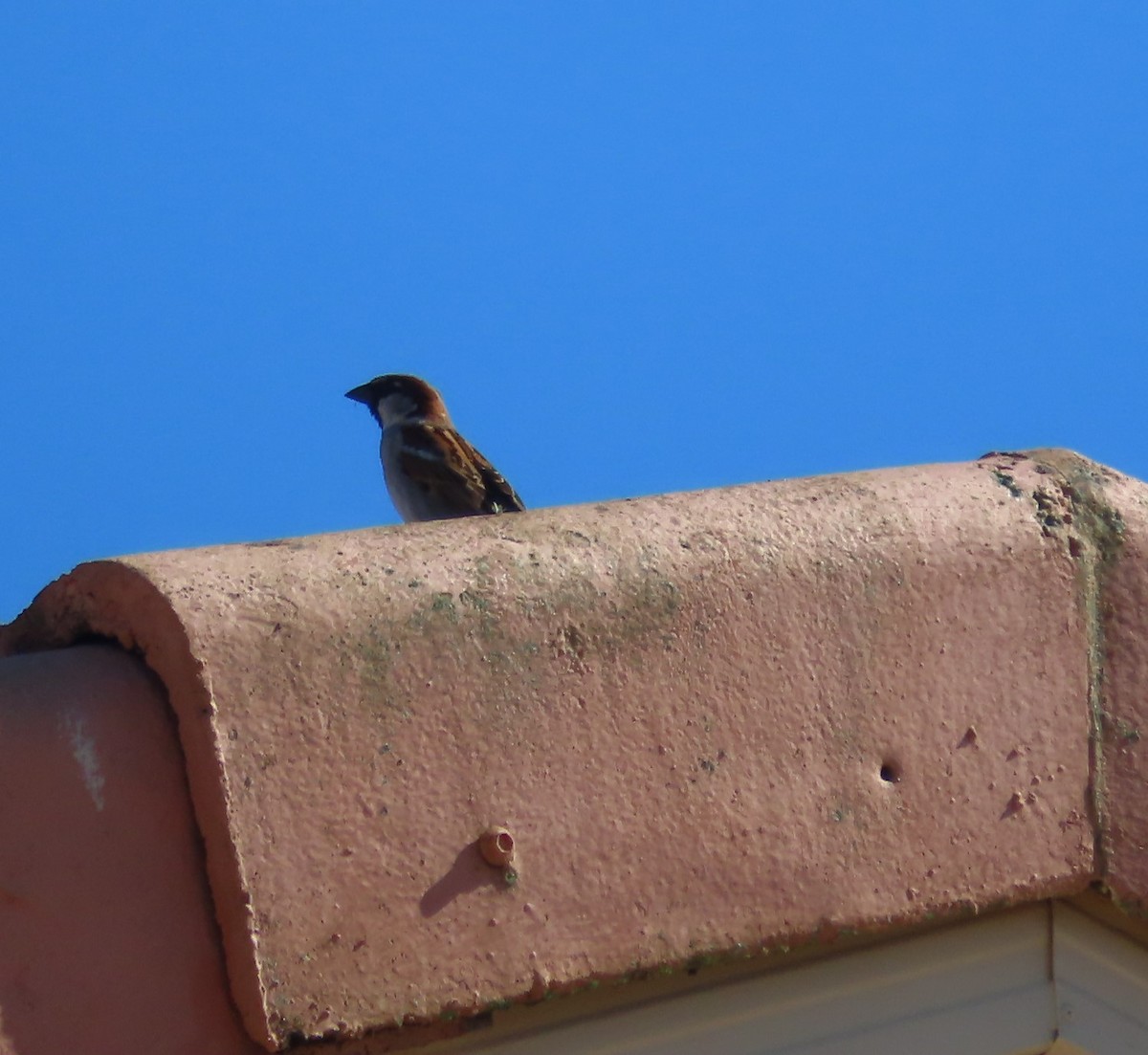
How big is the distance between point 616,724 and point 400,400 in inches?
145

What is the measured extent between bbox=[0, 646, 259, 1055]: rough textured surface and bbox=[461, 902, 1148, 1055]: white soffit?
0.27m

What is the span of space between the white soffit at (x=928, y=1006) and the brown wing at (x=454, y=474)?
2.65m

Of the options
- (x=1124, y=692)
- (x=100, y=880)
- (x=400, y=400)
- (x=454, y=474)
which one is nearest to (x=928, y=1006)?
(x=1124, y=692)

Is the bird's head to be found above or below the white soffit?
above

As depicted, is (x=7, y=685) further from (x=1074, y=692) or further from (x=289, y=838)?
(x=1074, y=692)

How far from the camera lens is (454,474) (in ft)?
14.1

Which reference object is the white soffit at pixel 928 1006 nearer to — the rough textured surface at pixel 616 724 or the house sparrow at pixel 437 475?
the rough textured surface at pixel 616 724

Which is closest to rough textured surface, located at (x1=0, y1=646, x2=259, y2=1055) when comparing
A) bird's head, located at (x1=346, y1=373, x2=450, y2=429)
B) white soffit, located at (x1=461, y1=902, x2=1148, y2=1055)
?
white soffit, located at (x1=461, y1=902, x2=1148, y2=1055)

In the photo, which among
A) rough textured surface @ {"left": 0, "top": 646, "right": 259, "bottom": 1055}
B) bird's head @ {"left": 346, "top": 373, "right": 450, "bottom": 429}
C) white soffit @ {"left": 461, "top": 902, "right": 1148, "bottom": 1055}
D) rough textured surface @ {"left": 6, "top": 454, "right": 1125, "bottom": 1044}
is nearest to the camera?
rough textured surface @ {"left": 0, "top": 646, "right": 259, "bottom": 1055}

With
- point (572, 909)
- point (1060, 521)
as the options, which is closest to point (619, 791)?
point (572, 909)

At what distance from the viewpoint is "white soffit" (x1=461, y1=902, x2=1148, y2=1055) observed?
1.43 meters

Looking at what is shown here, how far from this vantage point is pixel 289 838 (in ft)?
4.03

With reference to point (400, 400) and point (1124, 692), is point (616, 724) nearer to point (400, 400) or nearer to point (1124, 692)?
point (1124, 692)

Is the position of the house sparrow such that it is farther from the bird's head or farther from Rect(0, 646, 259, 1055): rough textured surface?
Rect(0, 646, 259, 1055): rough textured surface
